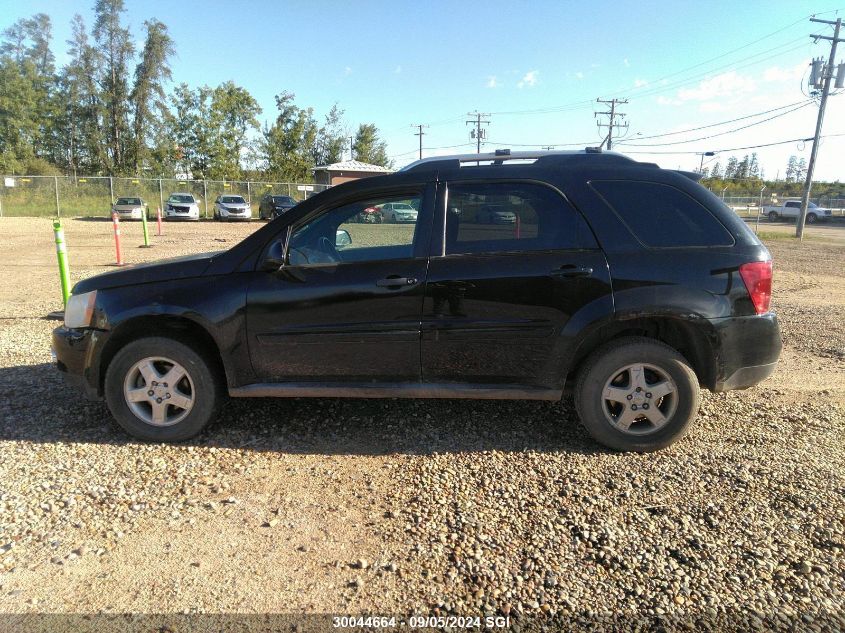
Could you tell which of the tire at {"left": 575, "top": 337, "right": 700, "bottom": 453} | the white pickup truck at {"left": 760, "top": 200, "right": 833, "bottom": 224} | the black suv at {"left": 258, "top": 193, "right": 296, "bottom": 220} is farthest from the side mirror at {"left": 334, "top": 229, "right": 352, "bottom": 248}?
the white pickup truck at {"left": 760, "top": 200, "right": 833, "bottom": 224}

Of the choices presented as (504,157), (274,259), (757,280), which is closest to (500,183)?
(504,157)

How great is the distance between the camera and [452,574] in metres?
2.47

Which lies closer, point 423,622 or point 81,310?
point 423,622

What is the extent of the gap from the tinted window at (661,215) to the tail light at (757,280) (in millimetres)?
200

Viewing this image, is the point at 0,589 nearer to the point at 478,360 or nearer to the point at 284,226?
the point at 284,226

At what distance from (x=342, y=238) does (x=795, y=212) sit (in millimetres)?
56521

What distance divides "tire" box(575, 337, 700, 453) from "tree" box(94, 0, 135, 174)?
6272 centimetres

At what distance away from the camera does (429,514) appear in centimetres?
293

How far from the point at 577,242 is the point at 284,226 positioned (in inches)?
75.7

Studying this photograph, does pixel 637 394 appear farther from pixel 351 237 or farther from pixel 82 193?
pixel 82 193

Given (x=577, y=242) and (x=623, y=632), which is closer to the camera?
(x=623, y=632)

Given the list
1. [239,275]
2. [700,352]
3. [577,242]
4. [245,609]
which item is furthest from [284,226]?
[700,352]

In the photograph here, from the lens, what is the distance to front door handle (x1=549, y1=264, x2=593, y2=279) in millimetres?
3473

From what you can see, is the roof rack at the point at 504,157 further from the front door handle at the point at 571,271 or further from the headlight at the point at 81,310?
the headlight at the point at 81,310
